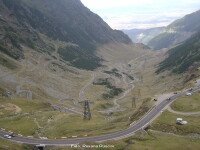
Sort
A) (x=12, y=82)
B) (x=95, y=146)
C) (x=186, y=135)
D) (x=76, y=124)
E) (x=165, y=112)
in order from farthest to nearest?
(x=12, y=82) < (x=76, y=124) < (x=165, y=112) < (x=186, y=135) < (x=95, y=146)

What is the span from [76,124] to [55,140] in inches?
1141

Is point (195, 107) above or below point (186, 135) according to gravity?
above

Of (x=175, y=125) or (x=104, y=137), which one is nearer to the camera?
(x=104, y=137)

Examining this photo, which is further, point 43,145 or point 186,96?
point 186,96

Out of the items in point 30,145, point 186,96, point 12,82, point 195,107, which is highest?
point 12,82

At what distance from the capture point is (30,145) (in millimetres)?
72250

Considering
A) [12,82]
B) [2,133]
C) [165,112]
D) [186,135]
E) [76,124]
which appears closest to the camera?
[186,135]

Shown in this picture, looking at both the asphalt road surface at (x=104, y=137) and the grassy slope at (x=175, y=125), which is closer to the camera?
the asphalt road surface at (x=104, y=137)

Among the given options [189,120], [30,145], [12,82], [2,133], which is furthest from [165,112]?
[12,82]

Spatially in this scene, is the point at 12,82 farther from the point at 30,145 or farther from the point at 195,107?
the point at 195,107

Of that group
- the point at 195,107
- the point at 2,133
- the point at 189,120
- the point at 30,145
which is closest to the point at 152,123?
the point at 189,120

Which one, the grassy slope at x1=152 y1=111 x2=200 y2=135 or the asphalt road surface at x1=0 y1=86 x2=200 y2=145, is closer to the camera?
the asphalt road surface at x1=0 y1=86 x2=200 y2=145

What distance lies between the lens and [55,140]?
76875mm

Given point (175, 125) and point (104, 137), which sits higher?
point (175, 125)
